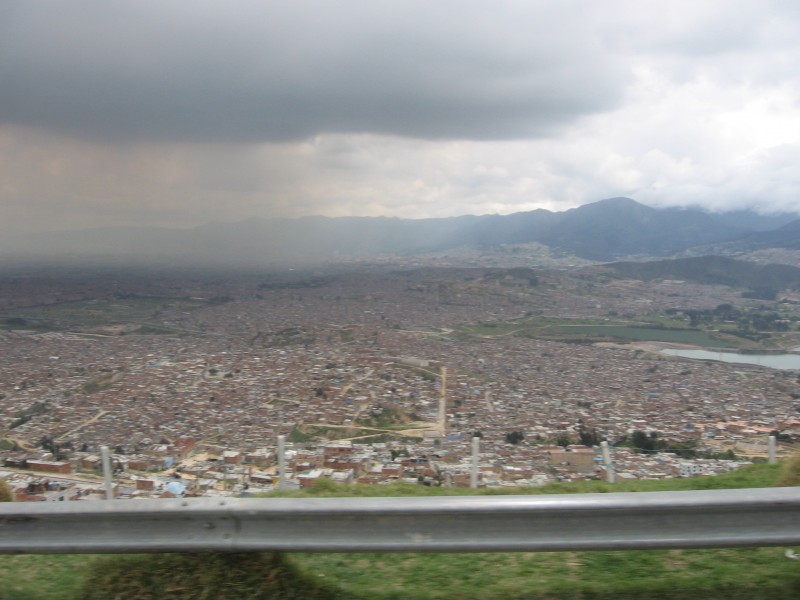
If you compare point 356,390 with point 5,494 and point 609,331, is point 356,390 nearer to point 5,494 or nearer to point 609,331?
point 5,494

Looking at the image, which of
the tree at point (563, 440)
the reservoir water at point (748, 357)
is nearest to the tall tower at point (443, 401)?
the tree at point (563, 440)

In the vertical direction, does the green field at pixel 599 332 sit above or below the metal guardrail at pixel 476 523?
below

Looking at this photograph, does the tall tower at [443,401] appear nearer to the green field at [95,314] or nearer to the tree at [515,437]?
the tree at [515,437]

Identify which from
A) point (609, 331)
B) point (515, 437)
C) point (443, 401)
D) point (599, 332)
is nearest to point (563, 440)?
point (515, 437)

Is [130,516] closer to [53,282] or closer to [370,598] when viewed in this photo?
[370,598]

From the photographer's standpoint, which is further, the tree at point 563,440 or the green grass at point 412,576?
the tree at point 563,440

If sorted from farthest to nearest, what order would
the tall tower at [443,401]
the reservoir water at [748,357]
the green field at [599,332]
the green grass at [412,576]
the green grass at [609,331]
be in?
the green field at [599,332] → the green grass at [609,331] → the reservoir water at [748,357] → the tall tower at [443,401] → the green grass at [412,576]

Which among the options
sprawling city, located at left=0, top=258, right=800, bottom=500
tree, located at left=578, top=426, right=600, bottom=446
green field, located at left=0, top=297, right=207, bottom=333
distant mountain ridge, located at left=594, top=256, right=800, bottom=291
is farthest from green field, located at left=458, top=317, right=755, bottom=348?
green field, located at left=0, top=297, right=207, bottom=333

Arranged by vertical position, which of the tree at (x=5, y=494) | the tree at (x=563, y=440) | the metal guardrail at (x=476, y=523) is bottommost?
the tree at (x=563, y=440)
